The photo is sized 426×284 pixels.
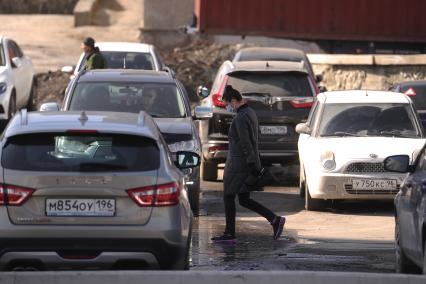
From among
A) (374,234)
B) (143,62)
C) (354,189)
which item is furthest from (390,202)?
(143,62)

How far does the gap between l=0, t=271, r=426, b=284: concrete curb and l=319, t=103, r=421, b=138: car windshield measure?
8165 mm

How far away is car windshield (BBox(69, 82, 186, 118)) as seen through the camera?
610 inches

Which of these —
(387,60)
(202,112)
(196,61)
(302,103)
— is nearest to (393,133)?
(302,103)

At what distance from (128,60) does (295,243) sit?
33.2ft

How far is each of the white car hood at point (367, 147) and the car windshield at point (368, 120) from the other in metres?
0.29

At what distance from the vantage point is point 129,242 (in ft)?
31.0

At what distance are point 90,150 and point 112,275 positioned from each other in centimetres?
142

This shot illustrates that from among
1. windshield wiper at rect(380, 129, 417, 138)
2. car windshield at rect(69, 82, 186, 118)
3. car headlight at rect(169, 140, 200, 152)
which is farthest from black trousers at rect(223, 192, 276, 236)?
windshield wiper at rect(380, 129, 417, 138)

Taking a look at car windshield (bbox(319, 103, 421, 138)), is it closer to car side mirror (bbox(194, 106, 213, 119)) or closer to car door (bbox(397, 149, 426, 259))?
car side mirror (bbox(194, 106, 213, 119))

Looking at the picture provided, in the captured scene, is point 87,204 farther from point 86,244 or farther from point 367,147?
point 367,147

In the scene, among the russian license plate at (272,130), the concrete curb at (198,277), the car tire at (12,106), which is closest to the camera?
the concrete curb at (198,277)

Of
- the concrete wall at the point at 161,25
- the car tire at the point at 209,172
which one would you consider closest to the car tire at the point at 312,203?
the car tire at the point at 209,172

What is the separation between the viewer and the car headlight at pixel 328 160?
16047mm

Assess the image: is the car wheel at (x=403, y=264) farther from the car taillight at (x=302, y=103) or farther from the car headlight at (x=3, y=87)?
the car headlight at (x=3, y=87)
